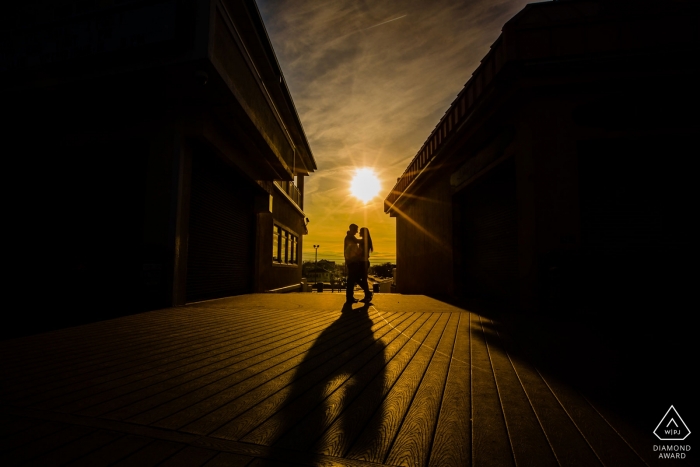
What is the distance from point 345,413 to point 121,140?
823 cm

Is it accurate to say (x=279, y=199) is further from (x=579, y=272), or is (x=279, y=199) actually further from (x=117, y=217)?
(x=579, y=272)

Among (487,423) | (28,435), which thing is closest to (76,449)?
(28,435)

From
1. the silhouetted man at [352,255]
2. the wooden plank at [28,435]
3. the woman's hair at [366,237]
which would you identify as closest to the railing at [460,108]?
the woman's hair at [366,237]

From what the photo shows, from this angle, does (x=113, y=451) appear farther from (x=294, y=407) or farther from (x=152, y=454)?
(x=294, y=407)

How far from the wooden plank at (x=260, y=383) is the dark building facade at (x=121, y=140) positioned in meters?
4.86

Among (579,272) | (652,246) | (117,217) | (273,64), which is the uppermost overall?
(273,64)

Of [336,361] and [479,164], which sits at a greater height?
[479,164]

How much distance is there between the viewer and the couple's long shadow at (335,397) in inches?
58.5

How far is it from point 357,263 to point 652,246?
237 inches

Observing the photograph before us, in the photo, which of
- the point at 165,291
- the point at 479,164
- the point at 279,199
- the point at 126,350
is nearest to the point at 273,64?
the point at 279,199

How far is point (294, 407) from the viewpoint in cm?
184

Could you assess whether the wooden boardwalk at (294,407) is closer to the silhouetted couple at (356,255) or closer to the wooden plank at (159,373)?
the wooden plank at (159,373)

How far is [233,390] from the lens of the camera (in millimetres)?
2090

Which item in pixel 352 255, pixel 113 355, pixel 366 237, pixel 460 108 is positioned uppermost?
pixel 460 108
